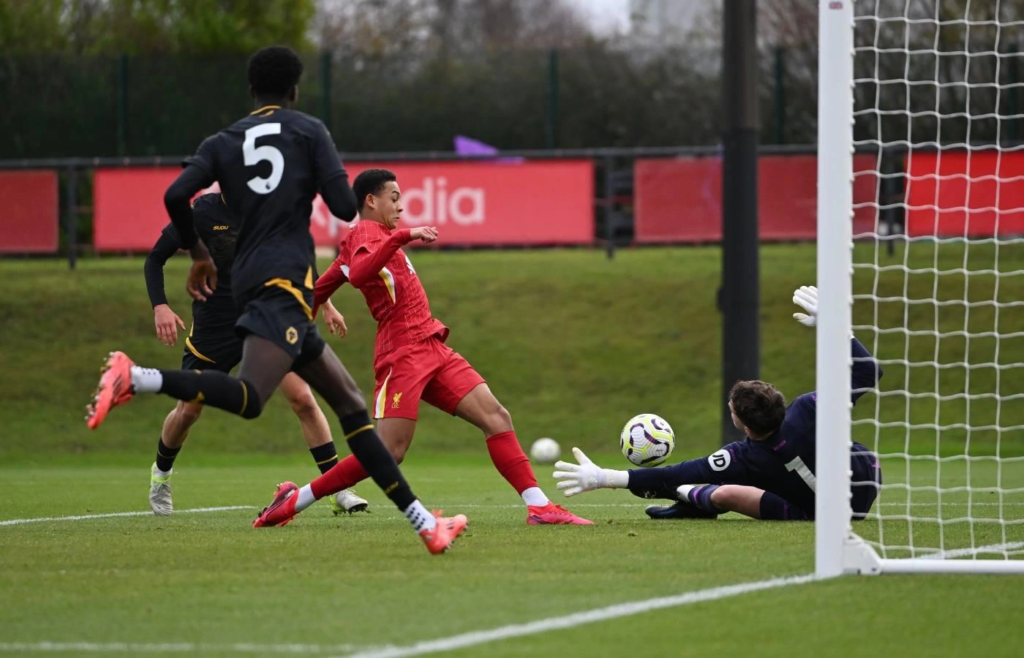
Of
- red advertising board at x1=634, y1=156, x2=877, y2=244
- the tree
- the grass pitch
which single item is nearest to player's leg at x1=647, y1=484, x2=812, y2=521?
the grass pitch

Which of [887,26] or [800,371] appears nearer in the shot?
[800,371]

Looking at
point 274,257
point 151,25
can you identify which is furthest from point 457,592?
point 151,25

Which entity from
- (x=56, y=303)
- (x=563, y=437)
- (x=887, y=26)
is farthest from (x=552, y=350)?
(x=887, y=26)

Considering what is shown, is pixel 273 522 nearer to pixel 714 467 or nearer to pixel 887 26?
pixel 714 467

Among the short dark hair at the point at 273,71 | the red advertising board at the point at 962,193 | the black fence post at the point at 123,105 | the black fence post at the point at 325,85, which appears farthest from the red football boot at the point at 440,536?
the black fence post at the point at 123,105

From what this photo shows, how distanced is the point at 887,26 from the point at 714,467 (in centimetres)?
2107

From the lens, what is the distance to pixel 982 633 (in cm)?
473

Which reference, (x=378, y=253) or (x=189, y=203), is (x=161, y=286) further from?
(x=189, y=203)

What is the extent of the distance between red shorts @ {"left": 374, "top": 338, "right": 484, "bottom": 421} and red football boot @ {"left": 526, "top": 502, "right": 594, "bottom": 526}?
723 millimetres

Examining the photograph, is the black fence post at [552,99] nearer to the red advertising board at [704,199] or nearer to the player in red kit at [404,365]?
the red advertising board at [704,199]

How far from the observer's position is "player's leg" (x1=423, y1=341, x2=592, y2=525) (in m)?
7.86

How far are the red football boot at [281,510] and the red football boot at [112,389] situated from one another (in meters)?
1.98

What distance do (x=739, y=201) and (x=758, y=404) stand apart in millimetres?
9067

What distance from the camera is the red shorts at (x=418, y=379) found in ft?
25.4
